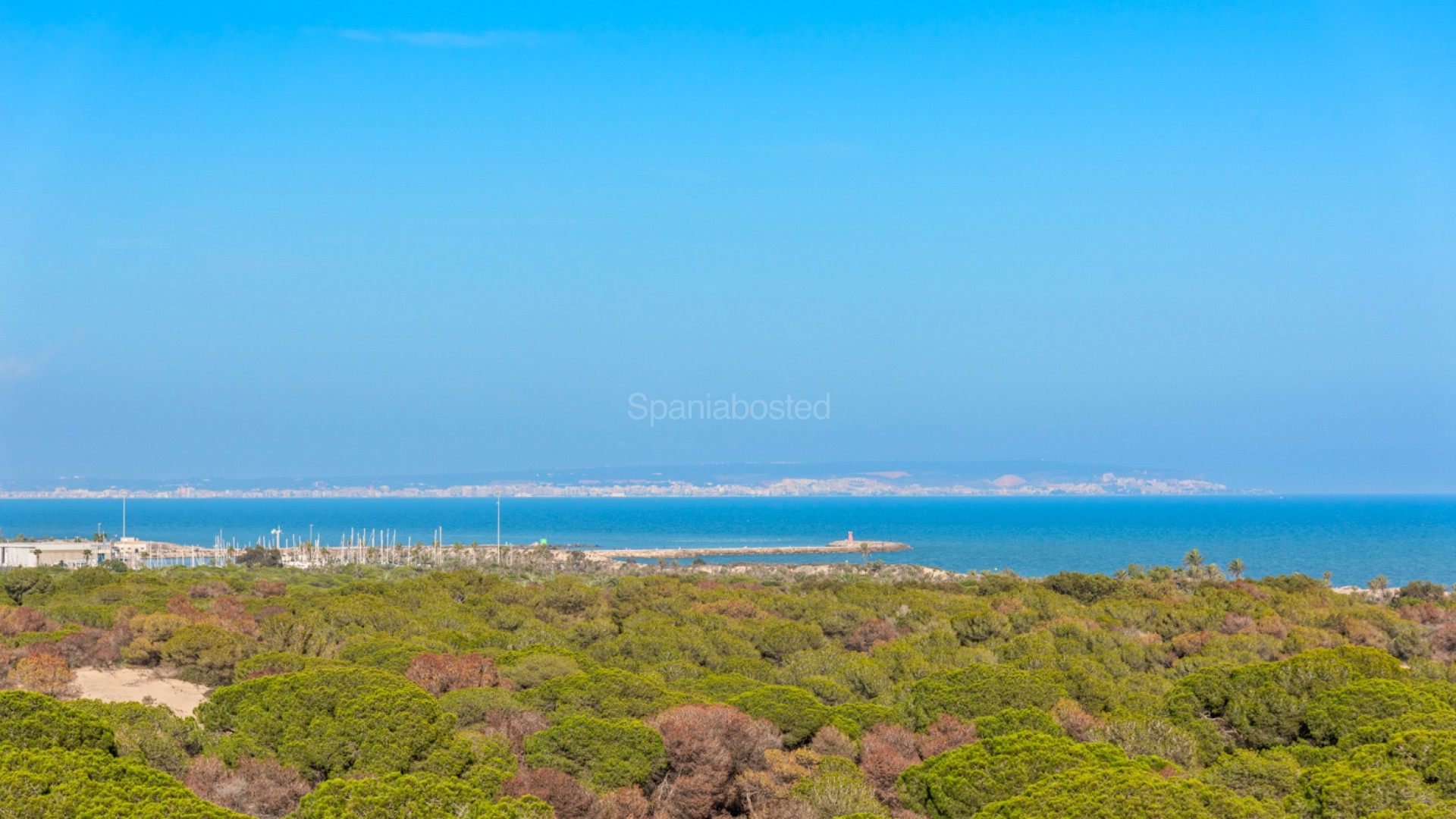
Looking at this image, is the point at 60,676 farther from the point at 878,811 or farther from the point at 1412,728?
the point at 1412,728

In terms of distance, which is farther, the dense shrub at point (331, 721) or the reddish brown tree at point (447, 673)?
the reddish brown tree at point (447, 673)

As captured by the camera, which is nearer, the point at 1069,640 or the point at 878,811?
the point at 878,811

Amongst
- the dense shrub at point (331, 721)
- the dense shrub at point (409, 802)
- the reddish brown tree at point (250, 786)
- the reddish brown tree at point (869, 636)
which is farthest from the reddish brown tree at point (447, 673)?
the reddish brown tree at point (869, 636)

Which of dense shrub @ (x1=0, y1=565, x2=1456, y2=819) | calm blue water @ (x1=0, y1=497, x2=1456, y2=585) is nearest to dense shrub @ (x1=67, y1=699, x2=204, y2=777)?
dense shrub @ (x1=0, y1=565, x2=1456, y2=819)

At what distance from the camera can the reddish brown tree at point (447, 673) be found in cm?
1688

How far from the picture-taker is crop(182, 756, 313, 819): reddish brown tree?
11883 millimetres

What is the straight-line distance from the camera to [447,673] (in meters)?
17.1

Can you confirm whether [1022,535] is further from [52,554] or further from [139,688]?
[139,688]

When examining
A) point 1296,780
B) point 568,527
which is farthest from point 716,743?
point 568,527

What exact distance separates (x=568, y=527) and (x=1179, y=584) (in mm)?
120575

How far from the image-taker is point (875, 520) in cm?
19100

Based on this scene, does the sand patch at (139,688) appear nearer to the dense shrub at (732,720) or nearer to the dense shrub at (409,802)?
the dense shrub at (732,720)

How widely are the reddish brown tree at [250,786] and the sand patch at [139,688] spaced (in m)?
6.33

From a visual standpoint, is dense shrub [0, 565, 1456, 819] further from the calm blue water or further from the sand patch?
the calm blue water
